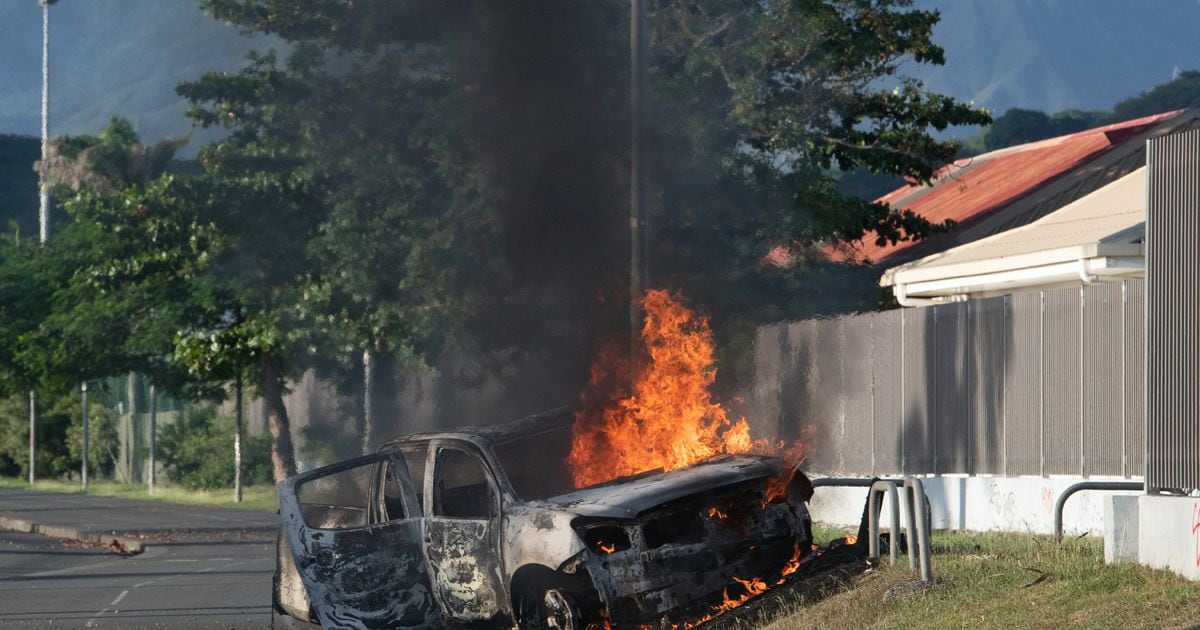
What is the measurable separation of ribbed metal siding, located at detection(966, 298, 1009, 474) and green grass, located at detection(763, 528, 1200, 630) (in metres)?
4.12

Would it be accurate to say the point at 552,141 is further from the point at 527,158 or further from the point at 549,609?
the point at 549,609

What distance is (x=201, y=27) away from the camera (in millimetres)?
22359

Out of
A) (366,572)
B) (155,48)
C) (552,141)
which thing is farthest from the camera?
(155,48)

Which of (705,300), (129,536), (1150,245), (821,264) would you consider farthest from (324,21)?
(1150,245)

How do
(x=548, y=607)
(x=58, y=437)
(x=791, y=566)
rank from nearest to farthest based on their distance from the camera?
(x=548, y=607) → (x=791, y=566) → (x=58, y=437)

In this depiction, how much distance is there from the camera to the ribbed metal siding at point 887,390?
17141 millimetres

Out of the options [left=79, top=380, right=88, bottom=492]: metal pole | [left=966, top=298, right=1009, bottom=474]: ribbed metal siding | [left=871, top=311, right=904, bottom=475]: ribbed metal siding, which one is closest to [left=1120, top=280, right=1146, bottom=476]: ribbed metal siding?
[left=966, top=298, right=1009, bottom=474]: ribbed metal siding

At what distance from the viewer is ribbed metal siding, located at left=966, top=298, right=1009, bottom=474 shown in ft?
49.5

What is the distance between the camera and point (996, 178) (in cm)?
3031

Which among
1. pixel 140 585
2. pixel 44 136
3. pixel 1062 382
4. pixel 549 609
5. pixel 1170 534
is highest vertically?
pixel 44 136

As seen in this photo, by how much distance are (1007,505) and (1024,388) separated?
105 centimetres

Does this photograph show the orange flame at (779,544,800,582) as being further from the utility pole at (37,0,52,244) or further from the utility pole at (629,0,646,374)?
the utility pole at (37,0,52,244)

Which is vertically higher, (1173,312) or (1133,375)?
(1173,312)

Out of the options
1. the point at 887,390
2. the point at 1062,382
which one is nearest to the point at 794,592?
the point at 1062,382
